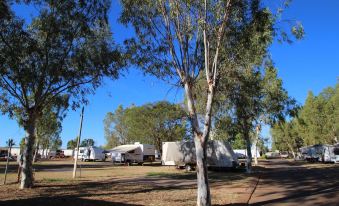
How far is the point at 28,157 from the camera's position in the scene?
744 inches

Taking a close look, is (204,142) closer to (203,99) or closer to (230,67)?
(230,67)

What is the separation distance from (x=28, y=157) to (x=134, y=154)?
36658mm

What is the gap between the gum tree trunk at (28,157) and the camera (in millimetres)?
18391

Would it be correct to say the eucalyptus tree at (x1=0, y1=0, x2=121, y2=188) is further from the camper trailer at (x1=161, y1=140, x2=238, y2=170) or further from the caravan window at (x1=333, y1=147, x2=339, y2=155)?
the caravan window at (x1=333, y1=147, x2=339, y2=155)

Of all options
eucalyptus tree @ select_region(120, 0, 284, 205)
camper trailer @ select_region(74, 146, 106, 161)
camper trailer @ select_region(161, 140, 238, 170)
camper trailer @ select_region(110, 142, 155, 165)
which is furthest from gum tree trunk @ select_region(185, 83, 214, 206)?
camper trailer @ select_region(74, 146, 106, 161)

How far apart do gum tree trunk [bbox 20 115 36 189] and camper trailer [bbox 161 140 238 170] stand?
759 inches

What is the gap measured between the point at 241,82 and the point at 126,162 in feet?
110

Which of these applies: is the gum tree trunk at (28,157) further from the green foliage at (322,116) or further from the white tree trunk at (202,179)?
the green foliage at (322,116)

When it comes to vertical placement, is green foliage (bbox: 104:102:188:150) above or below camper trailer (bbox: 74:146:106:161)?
above

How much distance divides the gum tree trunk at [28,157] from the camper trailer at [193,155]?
63.2 ft

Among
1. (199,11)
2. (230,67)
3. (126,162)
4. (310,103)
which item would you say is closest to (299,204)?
(230,67)

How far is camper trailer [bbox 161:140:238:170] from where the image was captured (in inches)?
1372

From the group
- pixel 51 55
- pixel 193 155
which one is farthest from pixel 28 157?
pixel 193 155

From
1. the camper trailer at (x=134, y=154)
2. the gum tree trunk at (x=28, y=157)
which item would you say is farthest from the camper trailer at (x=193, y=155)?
the gum tree trunk at (x=28, y=157)
